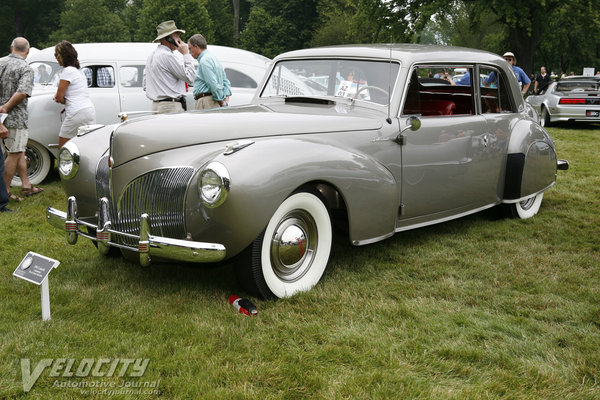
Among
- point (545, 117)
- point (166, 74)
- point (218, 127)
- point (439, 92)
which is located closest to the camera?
point (218, 127)

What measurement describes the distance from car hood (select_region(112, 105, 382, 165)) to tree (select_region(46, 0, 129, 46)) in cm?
4426

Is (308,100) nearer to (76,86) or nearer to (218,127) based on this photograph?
(218,127)

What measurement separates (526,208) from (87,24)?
150 feet

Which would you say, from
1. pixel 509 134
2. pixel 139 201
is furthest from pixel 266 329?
pixel 509 134

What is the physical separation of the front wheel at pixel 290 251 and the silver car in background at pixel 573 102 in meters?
11.3

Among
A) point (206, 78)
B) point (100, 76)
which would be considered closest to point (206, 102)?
point (206, 78)

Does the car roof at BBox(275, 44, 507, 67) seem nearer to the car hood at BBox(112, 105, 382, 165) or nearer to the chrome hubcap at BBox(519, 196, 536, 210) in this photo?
the car hood at BBox(112, 105, 382, 165)

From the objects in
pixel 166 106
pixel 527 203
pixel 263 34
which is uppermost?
pixel 263 34

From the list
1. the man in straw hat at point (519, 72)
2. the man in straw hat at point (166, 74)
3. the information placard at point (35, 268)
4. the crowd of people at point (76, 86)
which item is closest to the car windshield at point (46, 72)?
the crowd of people at point (76, 86)

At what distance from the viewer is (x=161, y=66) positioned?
6414mm

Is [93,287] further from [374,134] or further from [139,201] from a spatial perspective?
[374,134]

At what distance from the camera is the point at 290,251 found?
137 inches

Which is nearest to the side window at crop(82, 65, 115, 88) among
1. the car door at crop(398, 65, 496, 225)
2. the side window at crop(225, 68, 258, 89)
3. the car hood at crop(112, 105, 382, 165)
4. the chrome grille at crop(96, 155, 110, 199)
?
the side window at crop(225, 68, 258, 89)

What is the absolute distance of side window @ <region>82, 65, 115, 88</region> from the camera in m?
7.62
